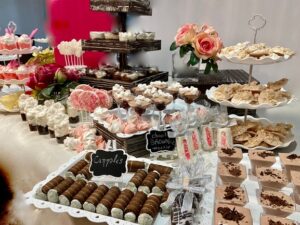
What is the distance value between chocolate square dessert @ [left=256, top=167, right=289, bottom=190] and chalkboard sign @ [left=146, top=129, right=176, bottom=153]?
0.40 meters

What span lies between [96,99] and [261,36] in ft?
6.20

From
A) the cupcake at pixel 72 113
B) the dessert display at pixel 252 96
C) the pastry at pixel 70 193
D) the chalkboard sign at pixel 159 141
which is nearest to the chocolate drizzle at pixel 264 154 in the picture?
the dessert display at pixel 252 96

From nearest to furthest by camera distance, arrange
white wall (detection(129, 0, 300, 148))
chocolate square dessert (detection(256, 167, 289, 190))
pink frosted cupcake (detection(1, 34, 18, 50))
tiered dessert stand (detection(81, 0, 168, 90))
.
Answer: chocolate square dessert (detection(256, 167, 289, 190)) < tiered dessert stand (detection(81, 0, 168, 90)) < pink frosted cupcake (detection(1, 34, 18, 50)) < white wall (detection(129, 0, 300, 148))

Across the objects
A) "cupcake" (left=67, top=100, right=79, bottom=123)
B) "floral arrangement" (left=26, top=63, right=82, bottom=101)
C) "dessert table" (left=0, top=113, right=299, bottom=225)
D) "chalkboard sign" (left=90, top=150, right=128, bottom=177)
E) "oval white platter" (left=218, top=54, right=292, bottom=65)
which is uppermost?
"oval white platter" (left=218, top=54, right=292, bottom=65)

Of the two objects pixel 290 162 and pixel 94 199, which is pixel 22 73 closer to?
pixel 94 199

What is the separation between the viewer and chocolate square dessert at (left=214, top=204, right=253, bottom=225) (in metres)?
0.94

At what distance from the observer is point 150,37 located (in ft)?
7.47

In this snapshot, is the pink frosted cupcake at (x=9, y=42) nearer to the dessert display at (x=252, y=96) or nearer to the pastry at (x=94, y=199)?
the dessert display at (x=252, y=96)

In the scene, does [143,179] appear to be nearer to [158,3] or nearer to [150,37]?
[150,37]

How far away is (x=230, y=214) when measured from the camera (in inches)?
37.9

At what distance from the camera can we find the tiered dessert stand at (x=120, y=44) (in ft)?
6.62

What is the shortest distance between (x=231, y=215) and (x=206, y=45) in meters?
1.15

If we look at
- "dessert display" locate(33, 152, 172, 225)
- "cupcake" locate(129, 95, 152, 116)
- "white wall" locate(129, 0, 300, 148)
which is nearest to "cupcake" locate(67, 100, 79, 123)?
"cupcake" locate(129, 95, 152, 116)

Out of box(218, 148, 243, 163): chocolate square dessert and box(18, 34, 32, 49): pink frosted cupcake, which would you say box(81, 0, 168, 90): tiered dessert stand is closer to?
box(18, 34, 32, 49): pink frosted cupcake
